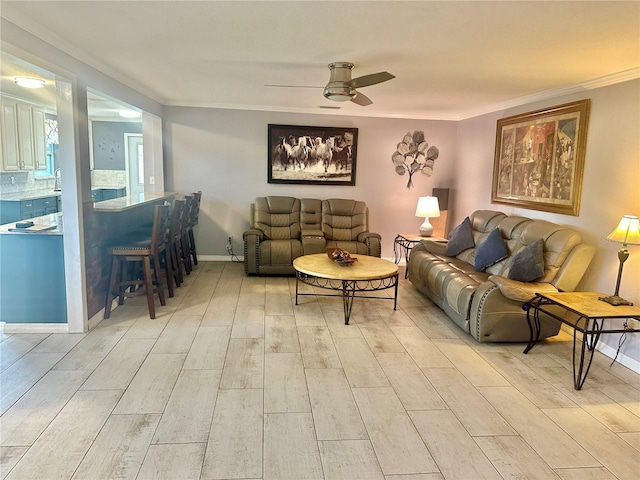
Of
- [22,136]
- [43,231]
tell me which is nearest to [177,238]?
[43,231]

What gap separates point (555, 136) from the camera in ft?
13.9

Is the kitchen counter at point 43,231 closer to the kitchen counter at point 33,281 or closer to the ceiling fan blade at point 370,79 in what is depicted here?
the kitchen counter at point 33,281

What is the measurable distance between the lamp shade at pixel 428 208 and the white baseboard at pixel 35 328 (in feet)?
14.2

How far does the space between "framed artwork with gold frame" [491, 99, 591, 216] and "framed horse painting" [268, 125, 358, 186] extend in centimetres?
207

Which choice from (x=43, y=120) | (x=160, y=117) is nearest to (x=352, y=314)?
(x=160, y=117)

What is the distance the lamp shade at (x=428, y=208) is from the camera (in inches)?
228

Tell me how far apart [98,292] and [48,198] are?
3.53m

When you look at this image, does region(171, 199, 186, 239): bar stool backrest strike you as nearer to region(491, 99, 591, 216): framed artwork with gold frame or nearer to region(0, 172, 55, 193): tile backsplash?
region(0, 172, 55, 193): tile backsplash

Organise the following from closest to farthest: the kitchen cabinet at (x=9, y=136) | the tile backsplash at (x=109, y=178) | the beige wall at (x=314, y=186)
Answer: the kitchen cabinet at (x=9, y=136), the beige wall at (x=314, y=186), the tile backsplash at (x=109, y=178)

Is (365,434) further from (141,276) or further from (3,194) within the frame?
(3,194)

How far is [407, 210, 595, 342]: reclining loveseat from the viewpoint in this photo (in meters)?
3.53

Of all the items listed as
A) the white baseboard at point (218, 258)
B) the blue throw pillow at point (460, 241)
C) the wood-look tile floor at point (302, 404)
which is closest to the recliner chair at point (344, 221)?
the blue throw pillow at point (460, 241)

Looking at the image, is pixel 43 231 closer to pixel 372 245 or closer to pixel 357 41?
pixel 357 41

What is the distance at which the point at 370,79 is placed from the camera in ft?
11.2
